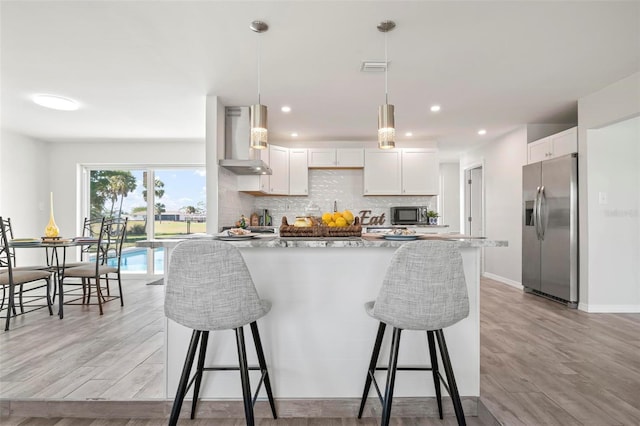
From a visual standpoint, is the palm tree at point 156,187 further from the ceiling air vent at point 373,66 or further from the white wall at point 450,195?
the white wall at point 450,195

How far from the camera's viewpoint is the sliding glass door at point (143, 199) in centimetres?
610

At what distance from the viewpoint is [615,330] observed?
10.3ft

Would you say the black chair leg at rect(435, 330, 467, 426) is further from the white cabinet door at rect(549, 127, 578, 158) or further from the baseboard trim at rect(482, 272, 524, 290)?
the baseboard trim at rect(482, 272, 524, 290)

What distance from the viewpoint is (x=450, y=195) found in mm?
8062

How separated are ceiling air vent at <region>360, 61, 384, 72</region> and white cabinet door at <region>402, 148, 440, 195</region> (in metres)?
2.82

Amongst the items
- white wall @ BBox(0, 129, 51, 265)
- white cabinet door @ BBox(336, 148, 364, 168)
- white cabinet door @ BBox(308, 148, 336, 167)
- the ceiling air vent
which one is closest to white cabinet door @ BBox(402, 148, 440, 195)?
white cabinet door @ BBox(336, 148, 364, 168)

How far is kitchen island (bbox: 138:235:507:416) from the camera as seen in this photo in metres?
1.93

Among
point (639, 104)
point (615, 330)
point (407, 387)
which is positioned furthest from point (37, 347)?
point (639, 104)

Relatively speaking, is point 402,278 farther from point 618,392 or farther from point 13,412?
point 13,412

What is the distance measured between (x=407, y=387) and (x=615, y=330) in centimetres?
253

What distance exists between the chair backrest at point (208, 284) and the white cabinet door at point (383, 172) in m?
4.38

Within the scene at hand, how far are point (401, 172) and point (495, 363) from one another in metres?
3.70

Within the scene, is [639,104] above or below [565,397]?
above

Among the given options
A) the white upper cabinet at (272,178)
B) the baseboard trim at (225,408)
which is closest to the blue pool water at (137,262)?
the white upper cabinet at (272,178)
